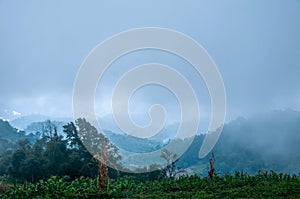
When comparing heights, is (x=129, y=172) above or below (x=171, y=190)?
above

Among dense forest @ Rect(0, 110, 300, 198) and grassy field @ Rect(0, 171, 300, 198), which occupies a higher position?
dense forest @ Rect(0, 110, 300, 198)

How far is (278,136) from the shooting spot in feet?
169

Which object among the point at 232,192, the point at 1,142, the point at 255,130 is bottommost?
the point at 232,192

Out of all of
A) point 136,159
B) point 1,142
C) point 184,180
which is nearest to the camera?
point 184,180

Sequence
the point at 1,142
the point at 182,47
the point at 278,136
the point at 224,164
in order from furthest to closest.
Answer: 1. the point at 278,136
2. the point at 224,164
3. the point at 1,142
4. the point at 182,47

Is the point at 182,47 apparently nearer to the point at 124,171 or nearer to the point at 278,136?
the point at 124,171

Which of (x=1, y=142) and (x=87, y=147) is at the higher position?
(x=1, y=142)

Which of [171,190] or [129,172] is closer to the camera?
[171,190]

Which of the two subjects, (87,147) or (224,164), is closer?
(87,147)

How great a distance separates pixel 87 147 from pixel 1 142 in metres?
16.9

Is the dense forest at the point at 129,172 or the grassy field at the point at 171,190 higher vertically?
the dense forest at the point at 129,172

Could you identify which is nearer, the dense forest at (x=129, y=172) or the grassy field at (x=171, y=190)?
the grassy field at (x=171, y=190)

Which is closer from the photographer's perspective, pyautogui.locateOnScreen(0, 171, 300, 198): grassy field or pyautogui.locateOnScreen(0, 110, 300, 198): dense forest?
pyautogui.locateOnScreen(0, 171, 300, 198): grassy field

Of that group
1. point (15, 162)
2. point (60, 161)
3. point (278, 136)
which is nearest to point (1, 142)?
point (15, 162)
